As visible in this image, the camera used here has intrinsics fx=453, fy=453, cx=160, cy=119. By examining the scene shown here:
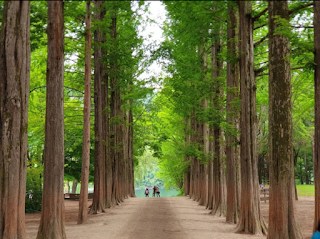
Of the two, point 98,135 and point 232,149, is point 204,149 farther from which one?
point 232,149

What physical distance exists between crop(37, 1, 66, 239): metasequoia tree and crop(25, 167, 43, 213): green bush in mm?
16792

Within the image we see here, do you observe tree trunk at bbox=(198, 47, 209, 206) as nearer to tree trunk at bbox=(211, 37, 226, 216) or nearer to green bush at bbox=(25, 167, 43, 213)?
tree trunk at bbox=(211, 37, 226, 216)

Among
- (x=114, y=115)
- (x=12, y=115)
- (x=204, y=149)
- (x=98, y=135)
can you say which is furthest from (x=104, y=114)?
(x=12, y=115)

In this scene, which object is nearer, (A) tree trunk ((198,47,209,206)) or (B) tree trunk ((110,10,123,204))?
(B) tree trunk ((110,10,123,204))

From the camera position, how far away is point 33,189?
99.6ft

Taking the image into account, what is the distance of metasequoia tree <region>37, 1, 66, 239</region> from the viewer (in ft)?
46.0

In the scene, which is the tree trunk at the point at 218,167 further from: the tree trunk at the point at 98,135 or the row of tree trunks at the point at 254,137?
the tree trunk at the point at 98,135

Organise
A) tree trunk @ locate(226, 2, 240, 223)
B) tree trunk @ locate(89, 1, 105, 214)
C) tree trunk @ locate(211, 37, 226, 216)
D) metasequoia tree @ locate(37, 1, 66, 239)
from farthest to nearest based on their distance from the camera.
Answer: tree trunk @ locate(89, 1, 105, 214) < tree trunk @ locate(211, 37, 226, 216) < tree trunk @ locate(226, 2, 240, 223) < metasequoia tree @ locate(37, 1, 66, 239)

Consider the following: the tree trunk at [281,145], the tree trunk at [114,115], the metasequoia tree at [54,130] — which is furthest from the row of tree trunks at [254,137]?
the tree trunk at [114,115]

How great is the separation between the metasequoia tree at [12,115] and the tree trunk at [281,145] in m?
6.88

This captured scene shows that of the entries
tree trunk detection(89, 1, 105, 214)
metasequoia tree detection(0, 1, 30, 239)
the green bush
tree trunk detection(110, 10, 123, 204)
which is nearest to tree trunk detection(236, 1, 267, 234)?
metasequoia tree detection(0, 1, 30, 239)

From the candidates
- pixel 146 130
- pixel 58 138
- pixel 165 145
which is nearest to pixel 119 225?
pixel 58 138

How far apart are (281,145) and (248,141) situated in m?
5.02

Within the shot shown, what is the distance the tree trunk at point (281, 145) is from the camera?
495 inches
